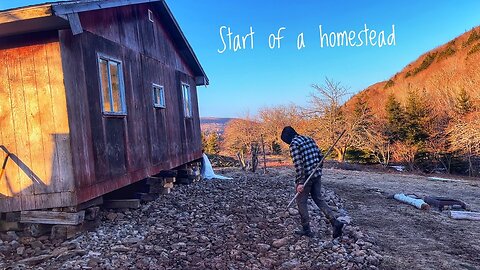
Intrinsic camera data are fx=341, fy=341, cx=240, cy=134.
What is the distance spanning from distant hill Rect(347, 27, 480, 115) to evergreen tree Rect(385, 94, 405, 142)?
7.99 ft

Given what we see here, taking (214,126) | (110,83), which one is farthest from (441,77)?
(110,83)

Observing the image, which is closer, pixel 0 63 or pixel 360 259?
pixel 360 259

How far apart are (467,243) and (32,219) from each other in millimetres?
7296

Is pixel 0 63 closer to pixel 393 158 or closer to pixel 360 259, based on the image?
pixel 360 259

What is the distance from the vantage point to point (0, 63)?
18.8 ft

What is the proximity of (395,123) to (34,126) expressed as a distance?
27009 mm

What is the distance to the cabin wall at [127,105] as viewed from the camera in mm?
5879

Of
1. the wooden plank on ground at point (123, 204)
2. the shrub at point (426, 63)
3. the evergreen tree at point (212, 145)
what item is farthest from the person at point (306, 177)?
the shrub at point (426, 63)

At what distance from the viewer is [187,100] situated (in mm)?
12258

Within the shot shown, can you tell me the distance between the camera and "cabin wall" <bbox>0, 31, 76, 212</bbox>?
5602mm

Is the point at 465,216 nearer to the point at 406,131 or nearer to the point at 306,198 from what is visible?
the point at 306,198

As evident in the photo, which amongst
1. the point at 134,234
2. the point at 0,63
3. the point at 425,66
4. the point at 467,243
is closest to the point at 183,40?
the point at 0,63

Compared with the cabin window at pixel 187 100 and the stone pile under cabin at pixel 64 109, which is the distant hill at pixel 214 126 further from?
the stone pile under cabin at pixel 64 109

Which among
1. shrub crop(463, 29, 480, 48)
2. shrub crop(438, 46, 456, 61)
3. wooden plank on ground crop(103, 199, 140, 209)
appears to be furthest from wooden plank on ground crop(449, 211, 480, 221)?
shrub crop(438, 46, 456, 61)
